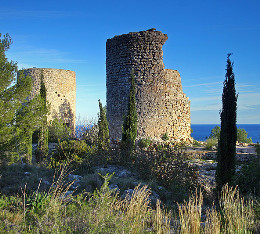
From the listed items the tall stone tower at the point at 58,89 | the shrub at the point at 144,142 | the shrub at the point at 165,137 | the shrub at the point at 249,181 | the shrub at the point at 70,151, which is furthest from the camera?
the tall stone tower at the point at 58,89

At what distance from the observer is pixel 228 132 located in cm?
785

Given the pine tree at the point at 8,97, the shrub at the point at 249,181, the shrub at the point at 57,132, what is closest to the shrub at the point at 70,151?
the pine tree at the point at 8,97

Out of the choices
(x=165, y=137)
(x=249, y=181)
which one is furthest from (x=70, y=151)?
(x=249, y=181)

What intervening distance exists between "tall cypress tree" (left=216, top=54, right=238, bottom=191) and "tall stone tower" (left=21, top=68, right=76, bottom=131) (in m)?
17.3

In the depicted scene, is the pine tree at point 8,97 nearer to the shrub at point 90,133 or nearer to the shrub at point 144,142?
the shrub at point 90,133

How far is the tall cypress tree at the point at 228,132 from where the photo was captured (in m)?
7.59

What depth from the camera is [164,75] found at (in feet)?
52.1

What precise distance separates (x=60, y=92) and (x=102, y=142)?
13.1 meters

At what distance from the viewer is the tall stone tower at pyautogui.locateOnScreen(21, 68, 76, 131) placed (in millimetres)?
22609

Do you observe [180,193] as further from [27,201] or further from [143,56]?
[143,56]

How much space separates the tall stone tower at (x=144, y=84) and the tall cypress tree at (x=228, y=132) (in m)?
7.67

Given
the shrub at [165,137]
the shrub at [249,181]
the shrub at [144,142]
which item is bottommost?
the shrub at [249,181]

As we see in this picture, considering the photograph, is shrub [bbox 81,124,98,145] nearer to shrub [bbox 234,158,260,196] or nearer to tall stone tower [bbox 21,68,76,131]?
tall stone tower [bbox 21,68,76,131]

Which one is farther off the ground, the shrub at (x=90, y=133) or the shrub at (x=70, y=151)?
the shrub at (x=90, y=133)
